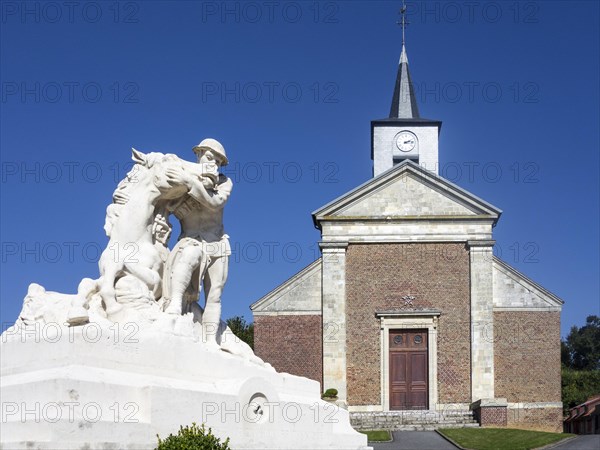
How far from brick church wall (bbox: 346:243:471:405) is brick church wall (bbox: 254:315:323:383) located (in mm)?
1078

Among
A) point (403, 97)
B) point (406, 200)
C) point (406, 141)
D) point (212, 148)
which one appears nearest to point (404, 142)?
point (406, 141)

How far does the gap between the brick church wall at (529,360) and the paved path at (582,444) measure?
28.4 ft

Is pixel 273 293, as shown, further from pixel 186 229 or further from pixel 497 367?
pixel 186 229

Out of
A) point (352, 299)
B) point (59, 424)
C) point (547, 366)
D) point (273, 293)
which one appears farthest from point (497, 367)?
point (59, 424)

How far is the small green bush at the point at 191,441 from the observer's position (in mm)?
8055

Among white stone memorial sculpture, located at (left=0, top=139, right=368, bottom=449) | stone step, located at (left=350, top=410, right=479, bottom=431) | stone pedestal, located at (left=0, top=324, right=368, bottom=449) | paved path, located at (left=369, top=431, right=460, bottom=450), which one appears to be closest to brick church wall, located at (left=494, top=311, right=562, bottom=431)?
stone step, located at (left=350, top=410, right=479, bottom=431)

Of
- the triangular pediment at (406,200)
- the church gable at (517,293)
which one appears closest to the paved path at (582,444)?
the church gable at (517,293)

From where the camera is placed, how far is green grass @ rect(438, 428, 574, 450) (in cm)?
2189

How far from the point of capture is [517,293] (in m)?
31.8

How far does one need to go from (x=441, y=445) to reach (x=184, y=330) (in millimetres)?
14523

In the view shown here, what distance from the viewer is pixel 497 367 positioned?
103 feet

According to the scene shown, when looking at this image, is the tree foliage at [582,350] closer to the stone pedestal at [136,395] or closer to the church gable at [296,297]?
the church gable at [296,297]

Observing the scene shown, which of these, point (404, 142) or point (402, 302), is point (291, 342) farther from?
point (404, 142)

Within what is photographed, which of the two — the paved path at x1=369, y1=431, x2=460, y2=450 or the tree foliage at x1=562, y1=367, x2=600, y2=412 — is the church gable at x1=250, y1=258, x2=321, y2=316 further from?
the tree foliage at x1=562, y1=367, x2=600, y2=412
